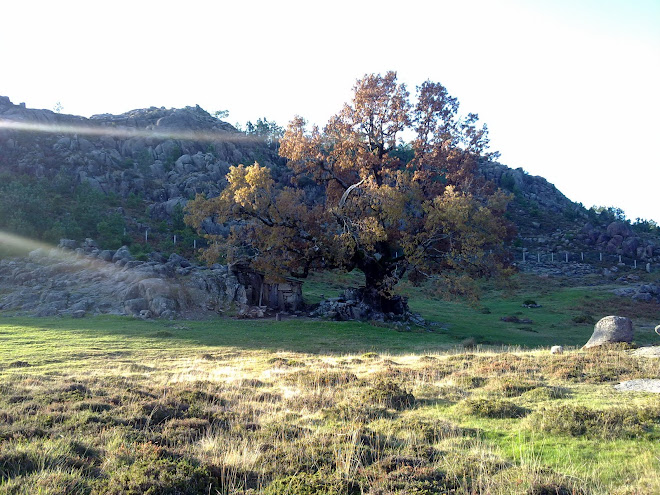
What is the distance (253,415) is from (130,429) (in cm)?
257

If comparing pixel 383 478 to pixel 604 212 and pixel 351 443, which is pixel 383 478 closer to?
pixel 351 443

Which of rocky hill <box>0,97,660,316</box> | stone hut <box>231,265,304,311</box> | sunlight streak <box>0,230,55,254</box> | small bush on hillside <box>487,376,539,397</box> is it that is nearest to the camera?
small bush on hillside <box>487,376,539,397</box>

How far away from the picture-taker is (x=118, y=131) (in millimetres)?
93875

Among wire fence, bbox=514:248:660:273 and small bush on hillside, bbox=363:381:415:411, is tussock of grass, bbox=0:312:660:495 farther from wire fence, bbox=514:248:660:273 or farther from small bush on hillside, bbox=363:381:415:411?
wire fence, bbox=514:248:660:273

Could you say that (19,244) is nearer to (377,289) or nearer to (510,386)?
(377,289)

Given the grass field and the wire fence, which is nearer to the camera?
the grass field

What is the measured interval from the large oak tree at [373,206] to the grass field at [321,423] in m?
14.3

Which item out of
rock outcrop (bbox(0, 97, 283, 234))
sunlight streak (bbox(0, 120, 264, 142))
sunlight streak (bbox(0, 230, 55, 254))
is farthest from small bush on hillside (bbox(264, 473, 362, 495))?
sunlight streak (bbox(0, 120, 264, 142))

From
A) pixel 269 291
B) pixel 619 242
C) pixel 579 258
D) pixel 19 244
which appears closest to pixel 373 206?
pixel 269 291

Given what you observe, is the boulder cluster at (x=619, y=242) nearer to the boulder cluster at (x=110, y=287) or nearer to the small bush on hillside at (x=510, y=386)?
the boulder cluster at (x=110, y=287)

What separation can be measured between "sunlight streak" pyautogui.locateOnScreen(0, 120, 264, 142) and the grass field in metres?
76.5

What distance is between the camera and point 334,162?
38.6 metres

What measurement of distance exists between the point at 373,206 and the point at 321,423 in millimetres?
23482

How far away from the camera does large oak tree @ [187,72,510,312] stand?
33.8 meters
